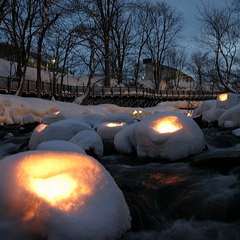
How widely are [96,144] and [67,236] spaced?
356 cm

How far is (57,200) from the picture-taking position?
7.18ft

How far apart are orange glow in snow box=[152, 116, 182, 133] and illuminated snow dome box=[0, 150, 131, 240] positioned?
3164 mm

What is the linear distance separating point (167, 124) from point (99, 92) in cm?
2545

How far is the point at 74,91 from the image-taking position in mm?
30844

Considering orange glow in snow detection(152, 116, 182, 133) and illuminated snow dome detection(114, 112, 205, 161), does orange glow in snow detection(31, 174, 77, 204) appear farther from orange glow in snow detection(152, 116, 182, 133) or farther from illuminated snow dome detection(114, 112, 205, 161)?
orange glow in snow detection(152, 116, 182, 133)

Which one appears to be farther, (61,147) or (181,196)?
(61,147)

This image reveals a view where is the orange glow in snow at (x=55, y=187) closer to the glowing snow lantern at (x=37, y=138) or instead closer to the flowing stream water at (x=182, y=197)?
the flowing stream water at (x=182, y=197)

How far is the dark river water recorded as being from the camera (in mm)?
2770

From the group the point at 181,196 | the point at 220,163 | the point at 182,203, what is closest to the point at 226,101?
the point at 220,163

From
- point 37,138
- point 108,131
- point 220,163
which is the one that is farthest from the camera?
point 108,131

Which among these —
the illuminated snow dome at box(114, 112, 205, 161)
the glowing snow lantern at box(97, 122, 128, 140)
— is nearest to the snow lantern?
the glowing snow lantern at box(97, 122, 128, 140)

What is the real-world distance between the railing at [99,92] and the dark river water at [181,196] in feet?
62.6

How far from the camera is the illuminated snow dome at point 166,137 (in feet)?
17.2

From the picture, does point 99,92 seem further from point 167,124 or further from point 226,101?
point 167,124
